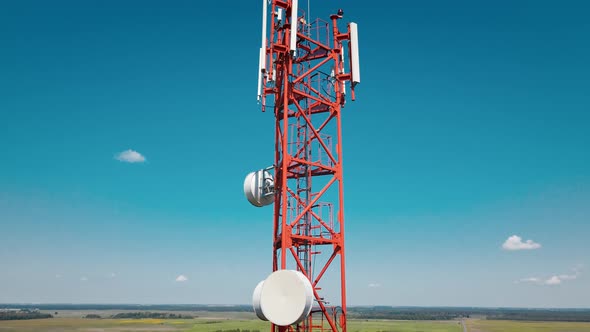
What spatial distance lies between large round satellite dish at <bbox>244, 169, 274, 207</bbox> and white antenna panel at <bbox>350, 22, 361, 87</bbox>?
6.81 m

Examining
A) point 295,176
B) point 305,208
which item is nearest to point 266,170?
point 295,176

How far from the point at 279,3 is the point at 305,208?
1066 centimetres

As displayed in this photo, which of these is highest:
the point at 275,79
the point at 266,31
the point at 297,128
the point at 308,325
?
the point at 266,31

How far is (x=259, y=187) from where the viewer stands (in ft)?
78.3

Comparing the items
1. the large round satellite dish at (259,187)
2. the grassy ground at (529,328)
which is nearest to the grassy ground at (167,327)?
the grassy ground at (529,328)

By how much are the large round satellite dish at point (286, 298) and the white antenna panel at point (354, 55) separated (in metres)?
10.9

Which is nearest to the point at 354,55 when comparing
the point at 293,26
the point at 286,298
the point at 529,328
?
the point at 293,26

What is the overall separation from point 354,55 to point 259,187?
8.63 meters

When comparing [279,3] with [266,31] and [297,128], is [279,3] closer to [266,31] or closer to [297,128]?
[266,31]

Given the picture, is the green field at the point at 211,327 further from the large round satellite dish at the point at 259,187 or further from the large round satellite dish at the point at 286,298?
the large round satellite dish at the point at 286,298

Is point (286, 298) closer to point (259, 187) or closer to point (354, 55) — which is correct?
point (259, 187)

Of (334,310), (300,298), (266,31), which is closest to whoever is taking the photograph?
(300,298)

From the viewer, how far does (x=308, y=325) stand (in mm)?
21828

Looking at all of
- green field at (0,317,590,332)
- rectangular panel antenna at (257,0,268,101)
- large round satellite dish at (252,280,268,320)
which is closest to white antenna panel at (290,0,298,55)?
rectangular panel antenna at (257,0,268,101)
